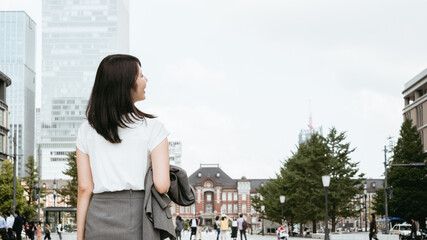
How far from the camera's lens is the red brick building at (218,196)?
142125mm

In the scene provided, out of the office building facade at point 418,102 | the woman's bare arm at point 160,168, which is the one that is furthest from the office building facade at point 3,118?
the woman's bare arm at point 160,168

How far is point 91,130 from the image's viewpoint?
10.8 feet

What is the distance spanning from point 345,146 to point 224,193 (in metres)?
98.4

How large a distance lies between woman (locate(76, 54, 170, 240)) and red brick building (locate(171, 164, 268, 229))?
453 ft

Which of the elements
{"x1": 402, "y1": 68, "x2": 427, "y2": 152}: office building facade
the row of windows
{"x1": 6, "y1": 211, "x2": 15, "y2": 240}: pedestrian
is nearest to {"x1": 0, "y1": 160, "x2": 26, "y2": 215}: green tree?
{"x1": 6, "y1": 211, "x2": 15, "y2": 240}: pedestrian

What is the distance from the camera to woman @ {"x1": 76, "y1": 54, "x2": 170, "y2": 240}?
311cm

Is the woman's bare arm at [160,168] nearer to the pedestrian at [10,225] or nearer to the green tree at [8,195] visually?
the pedestrian at [10,225]

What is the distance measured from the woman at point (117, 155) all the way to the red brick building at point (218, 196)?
138 m

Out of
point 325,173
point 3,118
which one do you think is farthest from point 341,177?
point 3,118

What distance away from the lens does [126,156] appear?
3201mm

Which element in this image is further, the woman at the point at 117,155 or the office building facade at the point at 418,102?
the office building facade at the point at 418,102

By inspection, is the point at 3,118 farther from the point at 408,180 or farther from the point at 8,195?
the point at 408,180

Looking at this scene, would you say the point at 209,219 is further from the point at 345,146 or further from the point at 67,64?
the point at 345,146

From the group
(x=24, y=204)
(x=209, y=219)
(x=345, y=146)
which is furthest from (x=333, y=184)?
(x=209, y=219)
